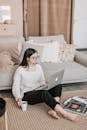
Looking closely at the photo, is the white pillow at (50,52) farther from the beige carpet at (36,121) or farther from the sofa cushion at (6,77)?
the beige carpet at (36,121)

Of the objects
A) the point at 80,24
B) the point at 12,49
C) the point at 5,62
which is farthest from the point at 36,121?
the point at 80,24

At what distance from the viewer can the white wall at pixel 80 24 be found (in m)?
6.23

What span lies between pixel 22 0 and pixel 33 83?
2483 mm

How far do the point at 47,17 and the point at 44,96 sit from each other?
271 centimetres

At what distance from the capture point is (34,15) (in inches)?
205

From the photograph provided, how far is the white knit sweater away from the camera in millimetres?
3125

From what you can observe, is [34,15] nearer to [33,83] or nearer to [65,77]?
[65,77]

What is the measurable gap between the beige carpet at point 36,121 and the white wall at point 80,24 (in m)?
3.58

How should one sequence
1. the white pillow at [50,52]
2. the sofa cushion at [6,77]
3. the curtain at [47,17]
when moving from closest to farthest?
the sofa cushion at [6,77], the white pillow at [50,52], the curtain at [47,17]

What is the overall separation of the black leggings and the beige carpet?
118mm

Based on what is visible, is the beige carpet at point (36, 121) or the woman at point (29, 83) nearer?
the beige carpet at point (36, 121)

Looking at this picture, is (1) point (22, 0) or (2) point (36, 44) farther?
(1) point (22, 0)

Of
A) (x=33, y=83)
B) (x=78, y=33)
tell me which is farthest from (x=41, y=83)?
(x=78, y=33)

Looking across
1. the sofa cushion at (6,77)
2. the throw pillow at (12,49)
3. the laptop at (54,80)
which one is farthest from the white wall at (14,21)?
the laptop at (54,80)
